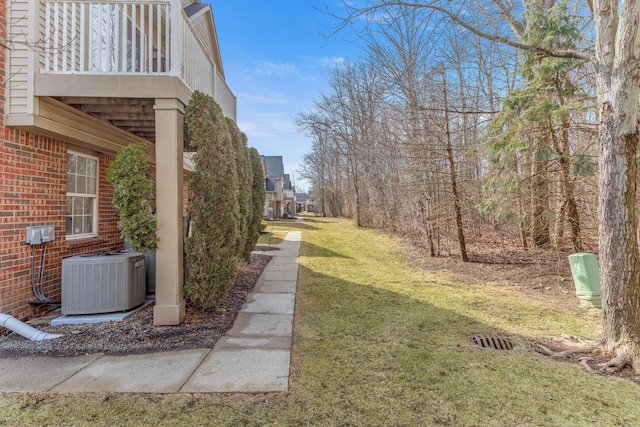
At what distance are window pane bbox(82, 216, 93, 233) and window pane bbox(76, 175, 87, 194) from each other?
47cm

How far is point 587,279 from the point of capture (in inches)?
221

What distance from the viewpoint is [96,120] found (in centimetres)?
529

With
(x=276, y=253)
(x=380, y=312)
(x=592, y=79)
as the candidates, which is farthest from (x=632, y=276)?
(x=276, y=253)

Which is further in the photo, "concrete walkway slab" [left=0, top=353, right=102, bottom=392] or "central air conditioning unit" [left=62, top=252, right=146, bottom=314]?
"central air conditioning unit" [left=62, top=252, right=146, bottom=314]

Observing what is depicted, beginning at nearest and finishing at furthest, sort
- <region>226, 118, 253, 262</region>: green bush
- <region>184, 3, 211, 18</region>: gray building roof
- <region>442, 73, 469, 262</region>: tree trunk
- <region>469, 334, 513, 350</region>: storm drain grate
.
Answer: <region>469, 334, 513, 350</region>: storm drain grate
<region>226, 118, 253, 262</region>: green bush
<region>184, 3, 211, 18</region>: gray building roof
<region>442, 73, 469, 262</region>: tree trunk

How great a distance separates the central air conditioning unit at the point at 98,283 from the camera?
4.42 m

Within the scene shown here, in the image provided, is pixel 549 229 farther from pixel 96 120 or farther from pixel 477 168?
pixel 96 120

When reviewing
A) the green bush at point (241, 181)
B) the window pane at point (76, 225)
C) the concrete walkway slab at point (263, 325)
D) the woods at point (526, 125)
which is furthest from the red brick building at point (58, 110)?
the woods at point (526, 125)

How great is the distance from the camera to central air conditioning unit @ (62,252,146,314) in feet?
14.5

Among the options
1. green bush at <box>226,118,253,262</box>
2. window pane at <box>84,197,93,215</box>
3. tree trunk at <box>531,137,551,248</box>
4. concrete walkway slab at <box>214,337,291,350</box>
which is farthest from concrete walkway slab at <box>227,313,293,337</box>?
tree trunk at <box>531,137,551,248</box>

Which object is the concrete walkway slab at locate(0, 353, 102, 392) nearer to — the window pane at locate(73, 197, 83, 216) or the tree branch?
the window pane at locate(73, 197, 83, 216)

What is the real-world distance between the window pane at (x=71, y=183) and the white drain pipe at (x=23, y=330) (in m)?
2.09

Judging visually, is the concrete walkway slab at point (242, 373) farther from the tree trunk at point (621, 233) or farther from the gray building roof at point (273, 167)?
the gray building roof at point (273, 167)

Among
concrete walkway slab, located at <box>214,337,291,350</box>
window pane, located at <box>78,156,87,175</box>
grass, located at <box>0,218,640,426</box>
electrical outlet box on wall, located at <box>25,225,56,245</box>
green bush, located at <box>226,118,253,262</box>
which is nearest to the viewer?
grass, located at <box>0,218,640,426</box>
